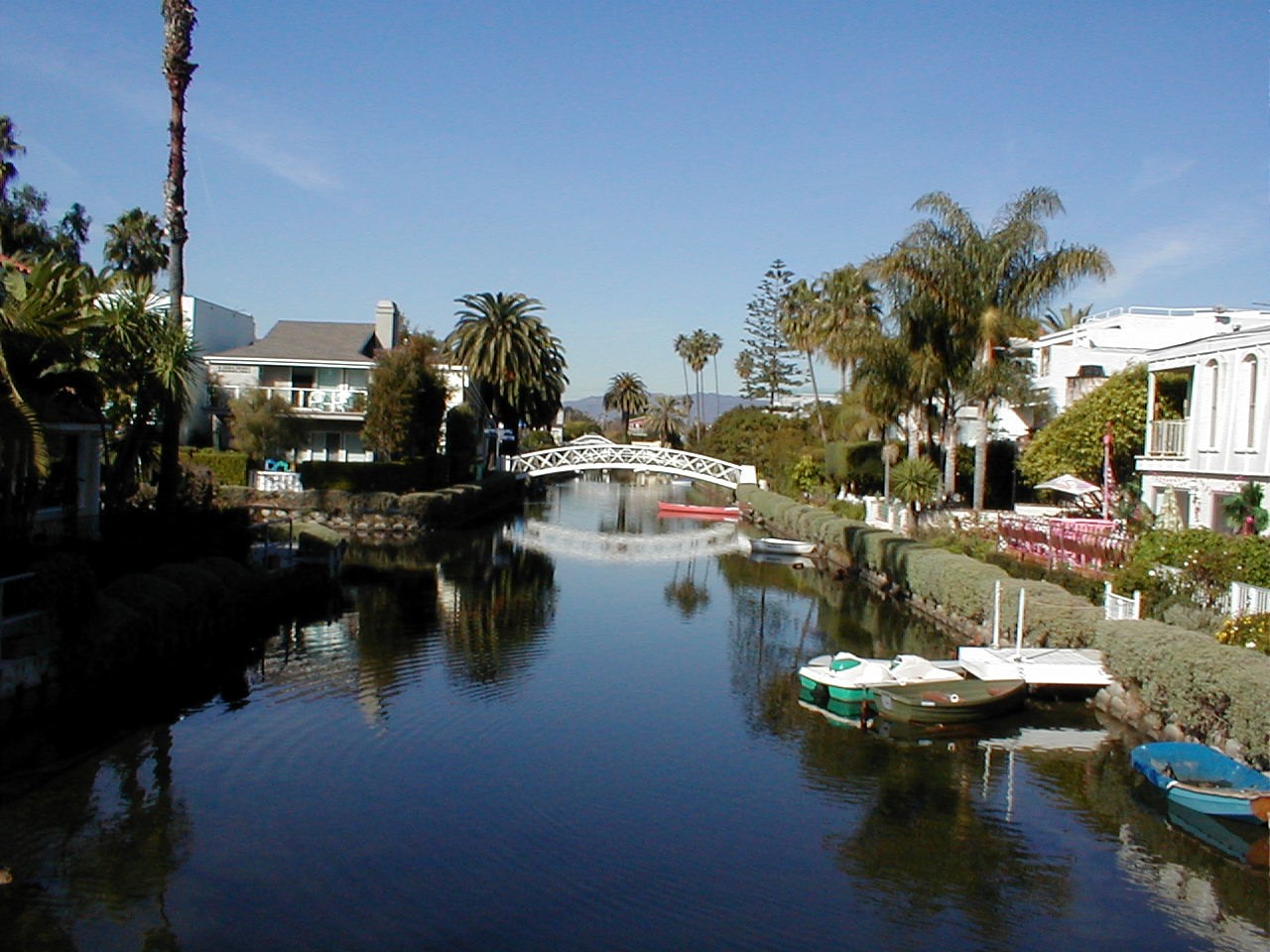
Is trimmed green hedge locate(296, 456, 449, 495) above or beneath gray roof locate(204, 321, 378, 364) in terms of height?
beneath

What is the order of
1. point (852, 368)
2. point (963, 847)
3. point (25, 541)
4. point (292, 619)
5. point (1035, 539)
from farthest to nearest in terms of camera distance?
point (852, 368) < point (1035, 539) < point (292, 619) < point (25, 541) < point (963, 847)

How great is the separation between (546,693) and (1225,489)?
1769cm

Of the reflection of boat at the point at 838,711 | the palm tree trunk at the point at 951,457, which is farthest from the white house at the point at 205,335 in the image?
the reflection of boat at the point at 838,711

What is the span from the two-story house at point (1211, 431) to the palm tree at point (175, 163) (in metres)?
24.0

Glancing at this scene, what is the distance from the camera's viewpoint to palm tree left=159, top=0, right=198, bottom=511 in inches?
1000

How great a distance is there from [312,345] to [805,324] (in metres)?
31.7

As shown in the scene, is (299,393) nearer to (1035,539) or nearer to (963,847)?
(1035,539)

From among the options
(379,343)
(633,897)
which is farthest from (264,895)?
(379,343)

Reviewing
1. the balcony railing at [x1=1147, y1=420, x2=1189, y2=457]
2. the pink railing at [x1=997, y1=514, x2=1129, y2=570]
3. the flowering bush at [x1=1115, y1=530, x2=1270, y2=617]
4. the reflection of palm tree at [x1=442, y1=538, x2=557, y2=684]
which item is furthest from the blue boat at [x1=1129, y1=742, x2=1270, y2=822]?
the balcony railing at [x1=1147, y1=420, x2=1189, y2=457]

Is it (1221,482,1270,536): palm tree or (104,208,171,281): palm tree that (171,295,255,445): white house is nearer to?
(104,208,171,281): palm tree

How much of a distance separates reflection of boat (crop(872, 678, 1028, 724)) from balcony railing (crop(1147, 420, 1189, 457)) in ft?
48.0

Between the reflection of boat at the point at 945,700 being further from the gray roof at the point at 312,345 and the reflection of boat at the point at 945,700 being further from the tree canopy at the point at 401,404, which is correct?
the gray roof at the point at 312,345

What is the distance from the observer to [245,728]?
1698cm

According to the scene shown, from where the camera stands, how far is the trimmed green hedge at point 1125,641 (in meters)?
14.2
